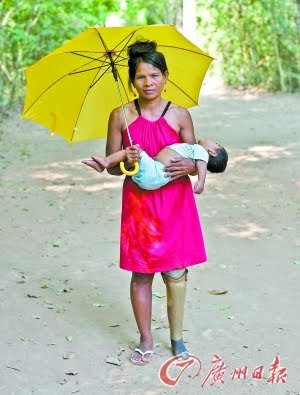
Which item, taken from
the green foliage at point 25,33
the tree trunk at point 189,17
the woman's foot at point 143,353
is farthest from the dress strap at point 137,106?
the tree trunk at point 189,17

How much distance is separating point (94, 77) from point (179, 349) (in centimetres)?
162

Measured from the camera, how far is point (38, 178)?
9.08 m

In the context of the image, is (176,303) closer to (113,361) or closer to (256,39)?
(113,361)

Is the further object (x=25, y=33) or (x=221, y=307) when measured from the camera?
(x=25, y=33)

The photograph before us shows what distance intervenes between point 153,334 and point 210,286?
100 cm

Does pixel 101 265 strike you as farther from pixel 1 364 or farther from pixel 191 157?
pixel 191 157

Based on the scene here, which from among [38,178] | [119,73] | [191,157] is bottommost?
[38,178]

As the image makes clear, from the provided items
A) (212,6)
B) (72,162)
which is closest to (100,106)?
(72,162)

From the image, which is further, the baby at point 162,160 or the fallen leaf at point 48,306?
the fallen leaf at point 48,306

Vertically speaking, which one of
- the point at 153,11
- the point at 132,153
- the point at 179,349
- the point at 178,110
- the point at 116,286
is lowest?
the point at 116,286

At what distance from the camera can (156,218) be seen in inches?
143

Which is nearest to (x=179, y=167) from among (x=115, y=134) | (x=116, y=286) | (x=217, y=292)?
(x=115, y=134)

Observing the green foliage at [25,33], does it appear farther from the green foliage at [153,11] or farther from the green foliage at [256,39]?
the green foliage at [153,11]

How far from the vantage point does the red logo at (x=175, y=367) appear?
366 cm
